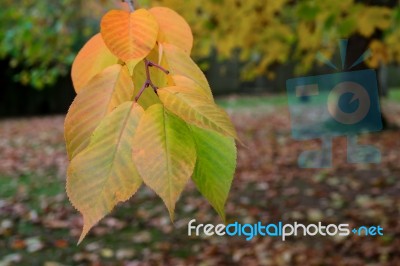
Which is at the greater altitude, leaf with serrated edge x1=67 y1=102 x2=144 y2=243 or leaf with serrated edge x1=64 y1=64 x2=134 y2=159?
leaf with serrated edge x1=64 y1=64 x2=134 y2=159

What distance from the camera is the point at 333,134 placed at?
10.3 meters

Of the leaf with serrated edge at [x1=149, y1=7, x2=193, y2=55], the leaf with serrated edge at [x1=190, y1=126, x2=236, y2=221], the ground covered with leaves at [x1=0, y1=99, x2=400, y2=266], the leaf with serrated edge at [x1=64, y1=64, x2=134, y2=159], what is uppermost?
the leaf with serrated edge at [x1=149, y1=7, x2=193, y2=55]

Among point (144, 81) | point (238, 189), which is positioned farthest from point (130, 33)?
point (238, 189)

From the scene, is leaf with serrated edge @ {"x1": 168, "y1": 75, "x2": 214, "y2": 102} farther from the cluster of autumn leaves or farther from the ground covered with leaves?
the ground covered with leaves

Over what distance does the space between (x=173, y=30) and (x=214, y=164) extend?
0.21m

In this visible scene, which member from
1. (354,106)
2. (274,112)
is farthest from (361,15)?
(274,112)

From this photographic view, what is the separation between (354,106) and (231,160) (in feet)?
13.3

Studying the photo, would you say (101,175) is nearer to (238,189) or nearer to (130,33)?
(130,33)

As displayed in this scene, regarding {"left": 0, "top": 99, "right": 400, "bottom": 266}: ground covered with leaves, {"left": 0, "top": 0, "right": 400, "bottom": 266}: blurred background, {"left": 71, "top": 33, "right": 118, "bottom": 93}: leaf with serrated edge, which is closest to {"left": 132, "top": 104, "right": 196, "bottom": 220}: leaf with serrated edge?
{"left": 71, "top": 33, "right": 118, "bottom": 93}: leaf with serrated edge

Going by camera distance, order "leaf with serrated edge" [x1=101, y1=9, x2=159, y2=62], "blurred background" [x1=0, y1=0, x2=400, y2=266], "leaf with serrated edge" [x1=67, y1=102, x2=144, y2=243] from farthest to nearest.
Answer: "blurred background" [x1=0, y1=0, x2=400, y2=266]
"leaf with serrated edge" [x1=101, y1=9, x2=159, y2=62]
"leaf with serrated edge" [x1=67, y1=102, x2=144, y2=243]

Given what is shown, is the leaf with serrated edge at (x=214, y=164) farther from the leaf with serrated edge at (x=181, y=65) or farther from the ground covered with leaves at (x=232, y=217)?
the ground covered with leaves at (x=232, y=217)

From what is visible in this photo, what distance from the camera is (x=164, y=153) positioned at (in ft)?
1.67

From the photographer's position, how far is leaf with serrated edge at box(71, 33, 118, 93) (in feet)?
2.15

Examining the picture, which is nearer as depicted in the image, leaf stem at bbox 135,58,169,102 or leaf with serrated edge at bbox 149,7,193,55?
leaf stem at bbox 135,58,169,102
